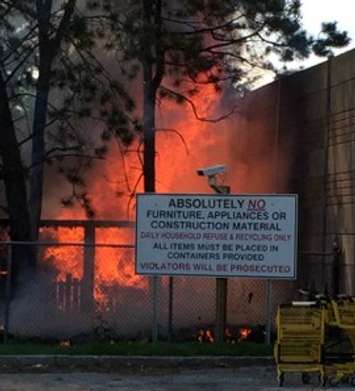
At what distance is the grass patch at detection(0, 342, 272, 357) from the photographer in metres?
11.9

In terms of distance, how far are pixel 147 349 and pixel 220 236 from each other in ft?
6.32

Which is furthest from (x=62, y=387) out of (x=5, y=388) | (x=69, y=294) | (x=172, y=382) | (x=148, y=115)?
(x=148, y=115)

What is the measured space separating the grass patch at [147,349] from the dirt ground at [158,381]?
514 mm

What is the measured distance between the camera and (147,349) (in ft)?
39.9

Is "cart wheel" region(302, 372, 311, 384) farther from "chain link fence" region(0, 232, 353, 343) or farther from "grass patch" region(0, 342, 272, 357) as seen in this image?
"chain link fence" region(0, 232, 353, 343)

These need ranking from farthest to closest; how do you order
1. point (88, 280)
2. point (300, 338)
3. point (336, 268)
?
point (88, 280) → point (336, 268) → point (300, 338)

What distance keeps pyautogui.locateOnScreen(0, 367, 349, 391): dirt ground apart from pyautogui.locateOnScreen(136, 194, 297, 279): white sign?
5.71ft

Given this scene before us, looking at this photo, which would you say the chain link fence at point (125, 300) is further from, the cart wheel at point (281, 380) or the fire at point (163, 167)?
the cart wheel at point (281, 380)

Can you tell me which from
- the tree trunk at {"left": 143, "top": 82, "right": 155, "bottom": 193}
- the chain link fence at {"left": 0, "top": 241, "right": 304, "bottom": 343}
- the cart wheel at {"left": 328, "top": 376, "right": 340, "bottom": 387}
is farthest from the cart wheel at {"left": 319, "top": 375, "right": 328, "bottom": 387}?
the tree trunk at {"left": 143, "top": 82, "right": 155, "bottom": 193}

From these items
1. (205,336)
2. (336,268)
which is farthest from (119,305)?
(336,268)

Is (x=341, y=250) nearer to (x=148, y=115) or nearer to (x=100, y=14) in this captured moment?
(x=148, y=115)

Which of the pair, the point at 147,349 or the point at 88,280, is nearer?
the point at 147,349

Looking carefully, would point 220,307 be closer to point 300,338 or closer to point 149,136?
point 300,338

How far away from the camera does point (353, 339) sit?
10.4 m
